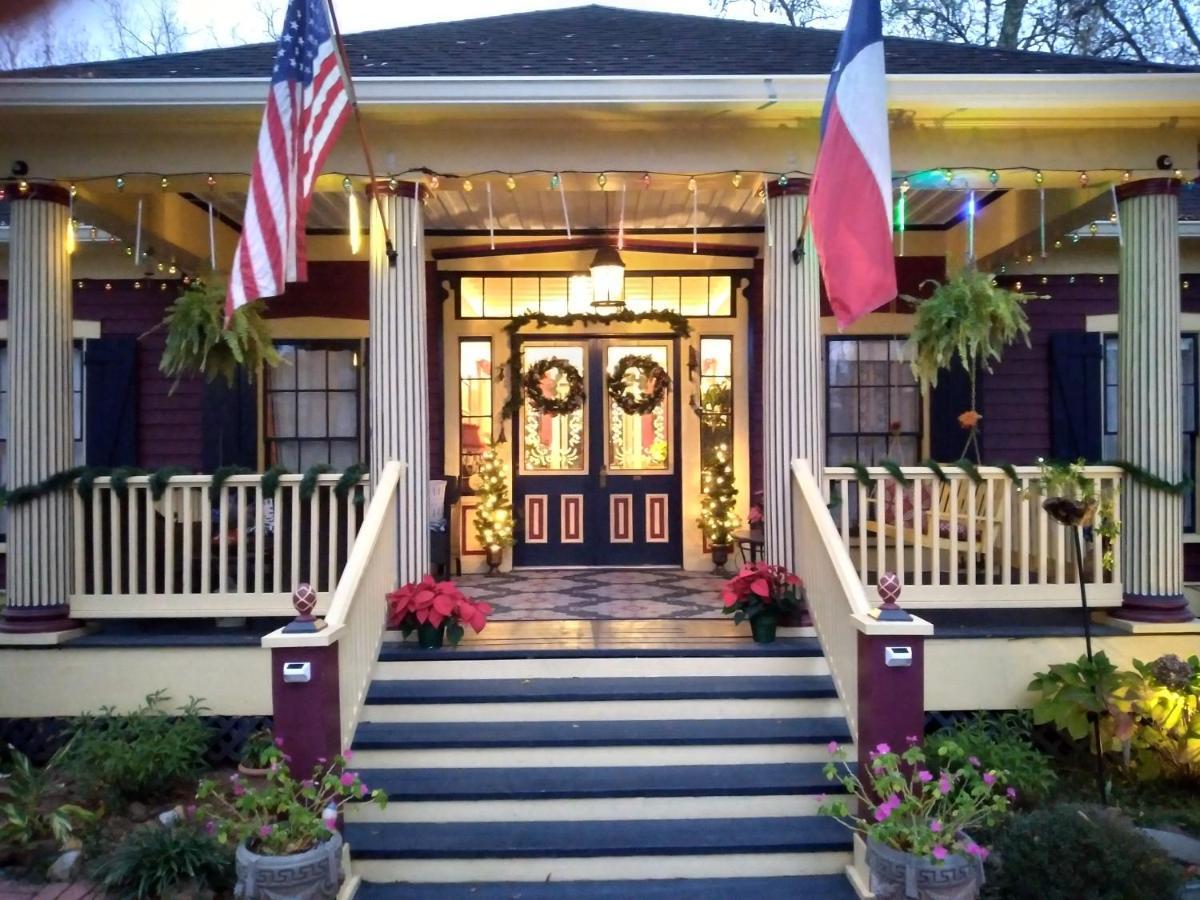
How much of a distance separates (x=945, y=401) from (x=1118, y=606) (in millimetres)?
2451

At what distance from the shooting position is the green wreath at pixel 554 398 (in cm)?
780

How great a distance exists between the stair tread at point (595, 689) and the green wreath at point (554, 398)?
128 inches

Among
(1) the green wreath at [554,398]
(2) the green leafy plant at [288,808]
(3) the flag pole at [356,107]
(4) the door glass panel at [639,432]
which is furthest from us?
(4) the door glass panel at [639,432]

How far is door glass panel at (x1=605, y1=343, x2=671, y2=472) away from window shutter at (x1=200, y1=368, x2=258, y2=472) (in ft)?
9.42

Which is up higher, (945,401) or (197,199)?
(197,199)

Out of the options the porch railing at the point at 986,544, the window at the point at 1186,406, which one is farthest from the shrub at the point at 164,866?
the window at the point at 1186,406

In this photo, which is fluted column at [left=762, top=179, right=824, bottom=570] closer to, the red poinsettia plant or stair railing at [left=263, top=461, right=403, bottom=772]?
the red poinsettia plant

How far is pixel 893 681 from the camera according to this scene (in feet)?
13.6

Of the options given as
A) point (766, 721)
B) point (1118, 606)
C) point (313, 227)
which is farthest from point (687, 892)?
point (313, 227)

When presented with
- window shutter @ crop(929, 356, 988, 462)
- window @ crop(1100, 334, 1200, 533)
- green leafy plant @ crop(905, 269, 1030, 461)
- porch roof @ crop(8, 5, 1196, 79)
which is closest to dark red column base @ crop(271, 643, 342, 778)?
porch roof @ crop(8, 5, 1196, 79)

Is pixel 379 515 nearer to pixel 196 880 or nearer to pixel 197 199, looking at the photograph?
pixel 196 880

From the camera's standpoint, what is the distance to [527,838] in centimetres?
416

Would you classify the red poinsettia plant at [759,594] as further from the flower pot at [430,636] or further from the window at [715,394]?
the window at [715,394]

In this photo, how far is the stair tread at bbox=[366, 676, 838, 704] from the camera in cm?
477
